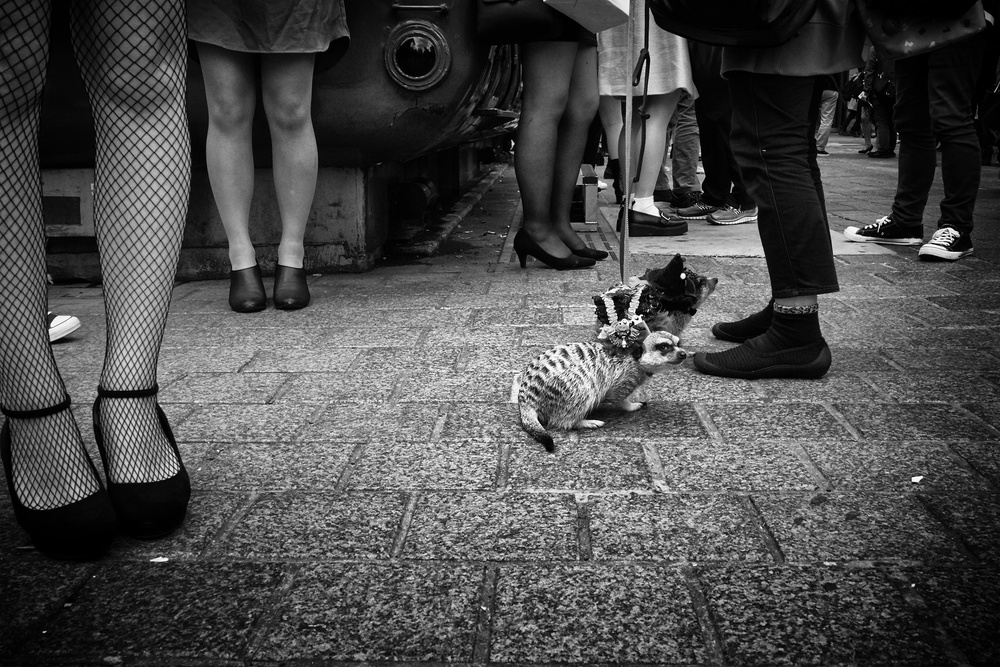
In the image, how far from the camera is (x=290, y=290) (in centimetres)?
367

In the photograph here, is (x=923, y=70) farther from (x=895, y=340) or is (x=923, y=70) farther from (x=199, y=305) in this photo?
(x=199, y=305)

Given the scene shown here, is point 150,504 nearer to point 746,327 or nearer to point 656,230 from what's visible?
point 746,327

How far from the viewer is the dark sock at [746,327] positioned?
312 cm

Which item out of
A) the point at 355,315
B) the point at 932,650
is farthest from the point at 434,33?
the point at 932,650

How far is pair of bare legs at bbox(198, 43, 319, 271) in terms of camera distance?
3482 mm

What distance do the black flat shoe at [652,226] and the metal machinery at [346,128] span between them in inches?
65.8

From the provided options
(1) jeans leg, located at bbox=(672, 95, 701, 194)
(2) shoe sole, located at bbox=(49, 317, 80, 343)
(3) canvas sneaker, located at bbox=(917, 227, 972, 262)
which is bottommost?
(2) shoe sole, located at bbox=(49, 317, 80, 343)

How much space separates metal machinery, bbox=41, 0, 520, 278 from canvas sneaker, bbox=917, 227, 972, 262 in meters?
2.44

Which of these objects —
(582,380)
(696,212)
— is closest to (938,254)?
(696,212)

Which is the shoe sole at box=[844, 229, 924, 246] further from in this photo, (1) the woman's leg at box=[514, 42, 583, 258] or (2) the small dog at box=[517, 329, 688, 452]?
(2) the small dog at box=[517, 329, 688, 452]

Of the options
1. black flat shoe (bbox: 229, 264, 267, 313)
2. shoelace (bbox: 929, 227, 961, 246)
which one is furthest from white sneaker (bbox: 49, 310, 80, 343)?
shoelace (bbox: 929, 227, 961, 246)

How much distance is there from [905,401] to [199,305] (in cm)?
276

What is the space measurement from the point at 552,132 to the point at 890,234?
88.2 inches

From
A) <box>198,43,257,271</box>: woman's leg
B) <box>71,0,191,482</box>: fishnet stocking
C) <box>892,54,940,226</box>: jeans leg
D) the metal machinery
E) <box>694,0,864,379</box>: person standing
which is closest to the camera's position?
<box>71,0,191,482</box>: fishnet stocking
